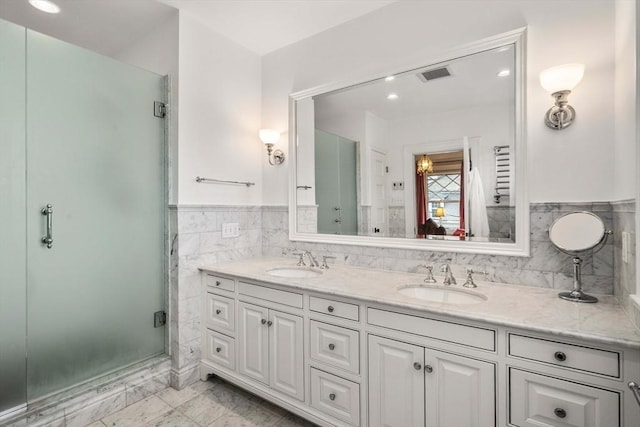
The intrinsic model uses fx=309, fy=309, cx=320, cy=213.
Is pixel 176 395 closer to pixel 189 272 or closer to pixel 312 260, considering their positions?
pixel 189 272

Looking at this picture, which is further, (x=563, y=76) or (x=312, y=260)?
(x=312, y=260)

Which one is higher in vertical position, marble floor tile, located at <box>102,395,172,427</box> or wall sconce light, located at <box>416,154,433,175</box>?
wall sconce light, located at <box>416,154,433,175</box>

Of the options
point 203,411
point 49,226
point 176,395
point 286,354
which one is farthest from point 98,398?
point 286,354

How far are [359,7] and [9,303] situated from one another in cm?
282

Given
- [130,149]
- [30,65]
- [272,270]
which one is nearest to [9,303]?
[130,149]

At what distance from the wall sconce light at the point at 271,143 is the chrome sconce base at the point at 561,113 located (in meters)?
1.93

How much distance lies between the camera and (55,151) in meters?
1.82

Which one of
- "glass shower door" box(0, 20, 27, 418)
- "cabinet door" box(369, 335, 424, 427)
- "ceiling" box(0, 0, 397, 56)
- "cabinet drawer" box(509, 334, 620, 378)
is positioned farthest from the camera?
"ceiling" box(0, 0, 397, 56)

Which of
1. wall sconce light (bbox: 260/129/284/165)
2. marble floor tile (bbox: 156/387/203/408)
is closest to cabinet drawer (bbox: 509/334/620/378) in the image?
marble floor tile (bbox: 156/387/203/408)

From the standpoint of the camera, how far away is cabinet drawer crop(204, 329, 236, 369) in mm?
2188

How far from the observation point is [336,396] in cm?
168

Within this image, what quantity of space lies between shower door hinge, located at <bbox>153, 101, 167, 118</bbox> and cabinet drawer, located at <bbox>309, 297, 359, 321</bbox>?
5.76 feet

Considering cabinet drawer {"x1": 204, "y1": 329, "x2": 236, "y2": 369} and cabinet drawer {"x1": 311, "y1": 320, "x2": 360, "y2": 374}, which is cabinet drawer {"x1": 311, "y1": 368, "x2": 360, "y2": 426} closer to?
cabinet drawer {"x1": 311, "y1": 320, "x2": 360, "y2": 374}

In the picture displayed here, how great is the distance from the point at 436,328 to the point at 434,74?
1.57 metres
